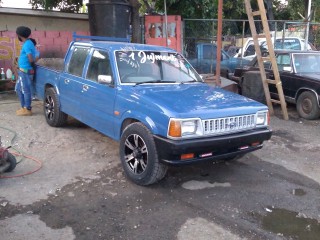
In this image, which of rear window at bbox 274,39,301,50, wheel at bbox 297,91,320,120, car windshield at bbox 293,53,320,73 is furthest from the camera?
rear window at bbox 274,39,301,50

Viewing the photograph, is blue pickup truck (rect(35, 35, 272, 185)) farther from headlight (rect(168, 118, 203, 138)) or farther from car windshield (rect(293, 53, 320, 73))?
car windshield (rect(293, 53, 320, 73))

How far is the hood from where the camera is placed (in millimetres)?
4164

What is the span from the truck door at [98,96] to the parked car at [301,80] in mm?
5187

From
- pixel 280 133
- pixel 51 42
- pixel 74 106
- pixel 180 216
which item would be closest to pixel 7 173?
pixel 74 106

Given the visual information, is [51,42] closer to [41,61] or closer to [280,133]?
[41,61]

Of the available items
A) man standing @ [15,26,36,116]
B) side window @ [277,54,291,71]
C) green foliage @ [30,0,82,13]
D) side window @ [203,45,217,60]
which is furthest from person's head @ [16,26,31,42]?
side window @ [203,45,217,60]

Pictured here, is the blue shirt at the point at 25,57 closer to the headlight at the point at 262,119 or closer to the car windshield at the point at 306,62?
the headlight at the point at 262,119

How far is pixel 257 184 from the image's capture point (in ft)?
15.8

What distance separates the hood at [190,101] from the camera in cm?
416

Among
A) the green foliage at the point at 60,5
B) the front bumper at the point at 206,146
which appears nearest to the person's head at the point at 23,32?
the green foliage at the point at 60,5

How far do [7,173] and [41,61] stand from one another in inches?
157

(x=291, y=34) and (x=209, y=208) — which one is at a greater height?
(x=291, y=34)

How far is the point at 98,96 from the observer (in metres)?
5.24

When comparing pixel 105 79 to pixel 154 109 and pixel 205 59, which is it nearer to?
pixel 154 109
